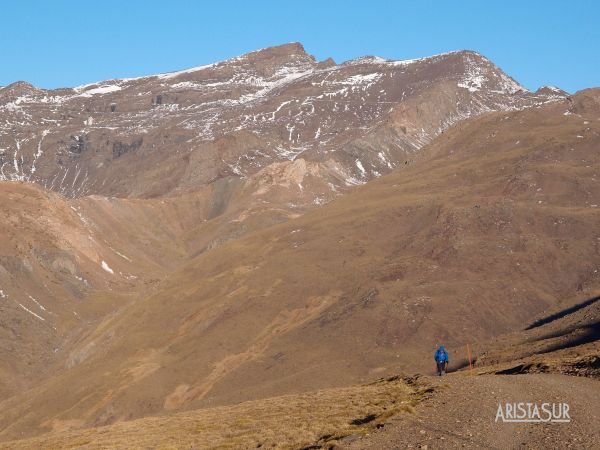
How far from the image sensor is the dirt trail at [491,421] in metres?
Result: 22.9

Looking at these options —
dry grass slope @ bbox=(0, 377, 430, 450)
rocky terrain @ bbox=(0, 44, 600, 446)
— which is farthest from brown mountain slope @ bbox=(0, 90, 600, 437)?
dry grass slope @ bbox=(0, 377, 430, 450)

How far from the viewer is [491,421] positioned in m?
24.9

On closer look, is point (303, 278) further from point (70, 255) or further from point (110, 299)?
point (70, 255)

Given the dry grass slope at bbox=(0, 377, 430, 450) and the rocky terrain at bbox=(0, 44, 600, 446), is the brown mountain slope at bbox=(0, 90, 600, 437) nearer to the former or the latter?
the rocky terrain at bbox=(0, 44, 600, 446)

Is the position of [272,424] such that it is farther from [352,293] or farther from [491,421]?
[352,293]

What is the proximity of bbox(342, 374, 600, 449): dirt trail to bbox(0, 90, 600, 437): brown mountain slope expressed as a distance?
34248 mm


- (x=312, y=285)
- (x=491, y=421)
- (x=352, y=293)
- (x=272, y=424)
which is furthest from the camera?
(x=312, y=285)

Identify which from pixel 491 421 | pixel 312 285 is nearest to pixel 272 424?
pixel 491 421

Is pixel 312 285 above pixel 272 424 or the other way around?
above

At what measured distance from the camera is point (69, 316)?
390 feet

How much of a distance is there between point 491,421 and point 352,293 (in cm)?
6574

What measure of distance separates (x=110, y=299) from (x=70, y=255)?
1343cm

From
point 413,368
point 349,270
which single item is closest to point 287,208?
point 349,270

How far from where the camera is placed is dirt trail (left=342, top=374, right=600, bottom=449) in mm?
22895
